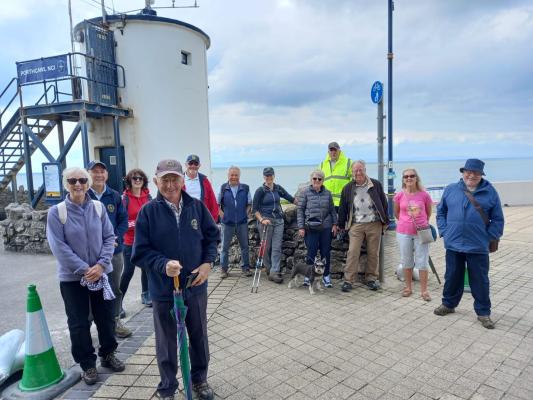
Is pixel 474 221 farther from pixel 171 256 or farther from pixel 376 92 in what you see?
pixel 171 256

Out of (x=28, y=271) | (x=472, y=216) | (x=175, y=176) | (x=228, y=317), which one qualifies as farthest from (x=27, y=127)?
(x=472, y=216)

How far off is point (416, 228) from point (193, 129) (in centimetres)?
967

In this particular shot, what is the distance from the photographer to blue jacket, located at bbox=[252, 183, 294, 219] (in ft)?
20.6

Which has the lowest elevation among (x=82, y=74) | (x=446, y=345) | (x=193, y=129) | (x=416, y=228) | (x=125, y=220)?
(x=446, y=345)

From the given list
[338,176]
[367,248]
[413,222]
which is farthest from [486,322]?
[338,176]

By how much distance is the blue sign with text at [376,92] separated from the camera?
677cm

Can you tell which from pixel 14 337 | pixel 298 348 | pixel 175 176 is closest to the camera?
pixel 175 176

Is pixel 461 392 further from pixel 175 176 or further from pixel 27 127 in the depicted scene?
pixel 27 127

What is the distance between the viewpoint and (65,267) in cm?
331

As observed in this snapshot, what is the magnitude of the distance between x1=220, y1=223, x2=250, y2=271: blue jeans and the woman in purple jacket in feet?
9.98

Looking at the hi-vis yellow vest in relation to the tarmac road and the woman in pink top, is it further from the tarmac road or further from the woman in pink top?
the tarmac road

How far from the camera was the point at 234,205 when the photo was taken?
645cm

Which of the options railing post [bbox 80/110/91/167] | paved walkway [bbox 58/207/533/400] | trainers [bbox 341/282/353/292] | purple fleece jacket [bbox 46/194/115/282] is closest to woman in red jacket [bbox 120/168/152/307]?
paved walkway [bbox 58/207/533/400]

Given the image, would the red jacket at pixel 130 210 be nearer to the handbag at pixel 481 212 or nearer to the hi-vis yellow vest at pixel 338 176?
the hi-vis yellow vest at pixel 338 176
